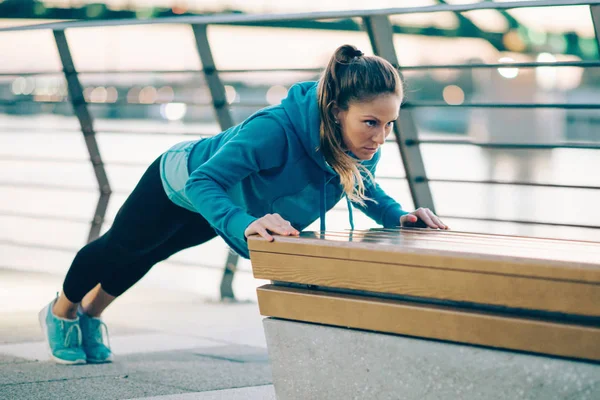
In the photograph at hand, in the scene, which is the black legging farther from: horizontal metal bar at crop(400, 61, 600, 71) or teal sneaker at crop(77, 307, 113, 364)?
horizontal metal bar at crop(400, 61, 600, 71)

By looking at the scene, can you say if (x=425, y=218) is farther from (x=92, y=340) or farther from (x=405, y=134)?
(x=92, y=340)

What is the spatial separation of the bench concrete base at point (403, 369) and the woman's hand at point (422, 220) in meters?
0.73

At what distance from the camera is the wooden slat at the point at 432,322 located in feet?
5.12

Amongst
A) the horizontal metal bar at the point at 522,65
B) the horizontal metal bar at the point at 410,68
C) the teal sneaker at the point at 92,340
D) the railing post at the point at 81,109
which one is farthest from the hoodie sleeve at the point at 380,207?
the railing post at the point at 81,109

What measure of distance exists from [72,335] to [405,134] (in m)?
1.64

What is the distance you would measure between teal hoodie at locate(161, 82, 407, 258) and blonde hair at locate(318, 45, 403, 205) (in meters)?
0.04

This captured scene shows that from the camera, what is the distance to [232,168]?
223 centimetres

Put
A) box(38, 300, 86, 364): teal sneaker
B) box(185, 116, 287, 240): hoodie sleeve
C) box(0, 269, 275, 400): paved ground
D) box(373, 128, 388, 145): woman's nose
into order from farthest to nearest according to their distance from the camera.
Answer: box(38, 300, 86, 364): teal sneaker → box(0, 269, 275, 400): paved ground → box(373, 128, 388, 145): woman's nose → box(185, 116, 287, 240): hoodie sleeve

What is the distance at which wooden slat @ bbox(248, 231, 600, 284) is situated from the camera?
1.57 m

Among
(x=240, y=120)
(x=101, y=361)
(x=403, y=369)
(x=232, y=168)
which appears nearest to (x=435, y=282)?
(x=403, y=369)

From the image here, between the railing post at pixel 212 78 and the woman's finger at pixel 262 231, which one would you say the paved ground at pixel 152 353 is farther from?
the railing post at pixel 212 78

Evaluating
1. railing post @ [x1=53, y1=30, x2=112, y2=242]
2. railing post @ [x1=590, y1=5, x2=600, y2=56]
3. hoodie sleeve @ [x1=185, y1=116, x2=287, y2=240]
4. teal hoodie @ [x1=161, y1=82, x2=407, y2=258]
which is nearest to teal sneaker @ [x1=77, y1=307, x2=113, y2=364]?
teal hoodie @ [x1=161, y1=82, x2=407, y2=258]

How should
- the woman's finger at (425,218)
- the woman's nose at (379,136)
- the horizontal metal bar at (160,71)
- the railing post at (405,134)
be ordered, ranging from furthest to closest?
the horizontal metal bar at (160,71), the railing post at (405,134), the woman's finger at (425,218), the woman's nose at (379,136)

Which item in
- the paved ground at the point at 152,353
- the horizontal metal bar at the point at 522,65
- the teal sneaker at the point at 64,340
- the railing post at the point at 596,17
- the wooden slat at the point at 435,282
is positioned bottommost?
the paved ground at the point at 152,353
